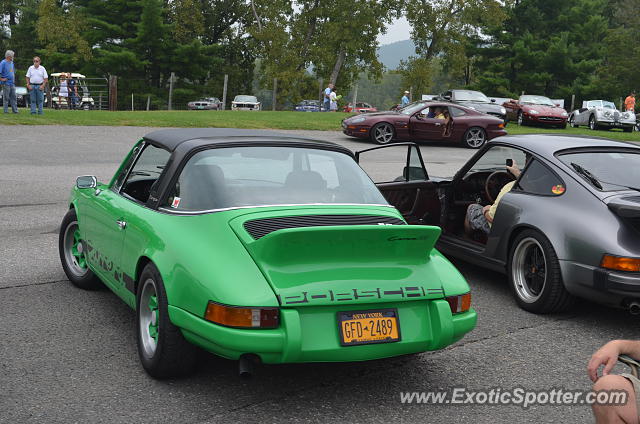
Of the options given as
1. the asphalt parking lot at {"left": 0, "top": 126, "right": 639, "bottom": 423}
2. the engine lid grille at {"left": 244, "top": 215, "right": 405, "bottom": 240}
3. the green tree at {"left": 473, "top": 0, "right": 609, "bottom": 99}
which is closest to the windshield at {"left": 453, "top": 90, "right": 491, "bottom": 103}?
the asphalt parking lot at {"left": 0, "top": 126, "right": 639, "bottom": 423}

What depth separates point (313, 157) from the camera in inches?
191

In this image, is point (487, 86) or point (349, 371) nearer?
point (349, 371)

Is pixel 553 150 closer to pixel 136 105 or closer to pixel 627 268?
pixel 627 268

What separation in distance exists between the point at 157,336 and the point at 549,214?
3141 mm

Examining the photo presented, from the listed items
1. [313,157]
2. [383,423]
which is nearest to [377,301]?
[383,423]

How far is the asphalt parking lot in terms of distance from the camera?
3719mm

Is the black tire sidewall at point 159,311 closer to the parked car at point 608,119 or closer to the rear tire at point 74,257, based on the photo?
the rear tire at point 74,257

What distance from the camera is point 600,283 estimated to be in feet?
16.8

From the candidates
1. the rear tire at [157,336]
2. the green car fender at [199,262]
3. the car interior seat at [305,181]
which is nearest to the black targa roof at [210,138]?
the car interior seat at [305,181]

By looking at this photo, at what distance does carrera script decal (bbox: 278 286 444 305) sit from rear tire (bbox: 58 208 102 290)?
8.95 feet

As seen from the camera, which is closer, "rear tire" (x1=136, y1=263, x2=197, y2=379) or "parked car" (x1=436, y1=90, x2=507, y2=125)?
"rear tire" (x1=136, y1=263, x2=197, y2=379)

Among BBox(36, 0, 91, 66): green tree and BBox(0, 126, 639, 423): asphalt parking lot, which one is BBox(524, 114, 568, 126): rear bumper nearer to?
BBox(0, 126, 639, 423): asphalt parking lot

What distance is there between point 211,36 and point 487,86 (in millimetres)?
23367

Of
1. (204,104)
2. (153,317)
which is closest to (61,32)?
(204,104)
